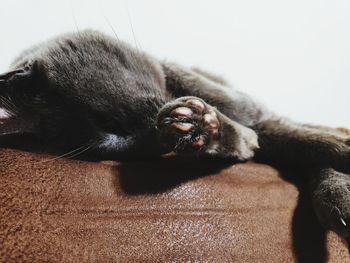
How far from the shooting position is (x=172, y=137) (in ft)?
2.92

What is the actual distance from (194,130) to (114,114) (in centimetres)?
21

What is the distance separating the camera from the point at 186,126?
899 mm

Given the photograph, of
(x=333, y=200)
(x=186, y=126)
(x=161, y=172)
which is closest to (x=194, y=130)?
(x=186, y=126)

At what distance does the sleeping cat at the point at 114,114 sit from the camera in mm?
898

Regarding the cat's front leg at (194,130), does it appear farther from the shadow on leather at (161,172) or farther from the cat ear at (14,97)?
the cat ear at (14,97)

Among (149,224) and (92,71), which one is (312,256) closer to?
(149,224)

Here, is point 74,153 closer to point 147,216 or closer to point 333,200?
point 147,216

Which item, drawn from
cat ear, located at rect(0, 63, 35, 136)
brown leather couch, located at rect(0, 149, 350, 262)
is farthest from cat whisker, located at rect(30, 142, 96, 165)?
cat ear, located at rect(0, 63, 35, 136)

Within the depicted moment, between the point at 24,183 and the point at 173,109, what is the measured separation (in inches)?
15.8

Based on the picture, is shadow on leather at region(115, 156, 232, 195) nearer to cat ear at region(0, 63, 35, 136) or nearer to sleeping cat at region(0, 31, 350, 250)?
sleeping cat at region(0, 31, 350, 250)

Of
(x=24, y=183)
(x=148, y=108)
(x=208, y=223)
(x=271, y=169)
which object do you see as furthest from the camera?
(x=271, y=169)

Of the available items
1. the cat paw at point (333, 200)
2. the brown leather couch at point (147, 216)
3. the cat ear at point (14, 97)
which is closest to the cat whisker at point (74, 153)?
the brown leather couch at point (147, 216)

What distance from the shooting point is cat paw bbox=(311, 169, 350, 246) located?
0.84 metres

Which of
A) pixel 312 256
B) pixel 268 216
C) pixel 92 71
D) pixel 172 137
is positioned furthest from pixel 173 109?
pixel 312 256
